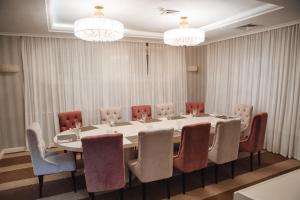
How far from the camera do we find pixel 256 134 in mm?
3244

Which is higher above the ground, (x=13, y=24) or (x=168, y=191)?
(x=13, y=24)

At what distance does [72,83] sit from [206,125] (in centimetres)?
322

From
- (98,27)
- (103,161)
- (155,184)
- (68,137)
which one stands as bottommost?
(155,184)

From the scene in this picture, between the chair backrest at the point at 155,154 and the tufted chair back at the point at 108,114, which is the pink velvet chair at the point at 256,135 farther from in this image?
the tufted chair back at the point at 108,114

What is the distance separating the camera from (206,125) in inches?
103

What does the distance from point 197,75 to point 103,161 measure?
4476 millimetres

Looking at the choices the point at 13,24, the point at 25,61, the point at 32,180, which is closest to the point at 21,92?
the point at 25,61

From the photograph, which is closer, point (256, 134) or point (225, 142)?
point (225, 142)

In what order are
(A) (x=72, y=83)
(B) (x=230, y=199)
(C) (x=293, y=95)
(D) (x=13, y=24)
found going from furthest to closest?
(A) (x=72, y=83) → (C) (x=293, y=95) → (D) (x=13, y=24) → (B) (x=230, y=199)

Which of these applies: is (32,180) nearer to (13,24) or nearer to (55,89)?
(55,89)

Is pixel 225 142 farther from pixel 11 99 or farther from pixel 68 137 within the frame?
pixel 11 99

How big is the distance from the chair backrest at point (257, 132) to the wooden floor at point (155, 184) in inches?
16.6

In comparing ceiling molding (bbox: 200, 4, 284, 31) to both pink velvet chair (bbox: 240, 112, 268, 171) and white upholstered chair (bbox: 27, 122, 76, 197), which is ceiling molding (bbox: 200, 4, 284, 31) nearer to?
pink velvet chair (bbox: 240, 112, 268, 171)

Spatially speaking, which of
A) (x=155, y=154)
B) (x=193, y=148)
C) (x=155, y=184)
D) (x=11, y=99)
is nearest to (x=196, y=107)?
(x=193, y=148)
